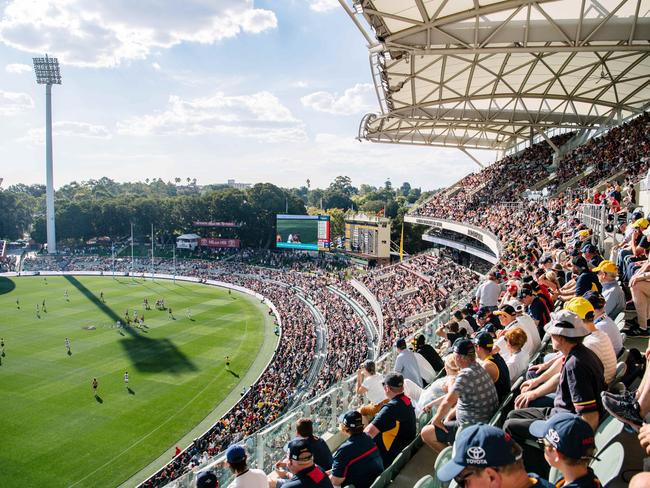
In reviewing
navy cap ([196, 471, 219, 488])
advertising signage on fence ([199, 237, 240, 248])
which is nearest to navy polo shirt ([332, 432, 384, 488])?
navy cap ([196, 471, 219, 488])

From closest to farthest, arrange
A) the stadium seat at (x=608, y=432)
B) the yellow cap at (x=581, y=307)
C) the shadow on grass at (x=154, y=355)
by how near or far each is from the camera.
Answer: the stadium seat at (x=608, y=432) → the yellow cap at (x=581, y=307) → the shadow on grass at (x=154, y=355)

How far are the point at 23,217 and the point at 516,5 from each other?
91.5m

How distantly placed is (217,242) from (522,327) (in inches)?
2719

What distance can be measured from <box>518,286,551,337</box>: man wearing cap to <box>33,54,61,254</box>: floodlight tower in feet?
259

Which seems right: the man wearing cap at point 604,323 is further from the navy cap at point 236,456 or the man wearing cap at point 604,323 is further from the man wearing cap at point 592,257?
the navy cap at point 236,456

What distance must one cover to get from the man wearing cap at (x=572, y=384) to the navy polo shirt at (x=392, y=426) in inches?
39.6

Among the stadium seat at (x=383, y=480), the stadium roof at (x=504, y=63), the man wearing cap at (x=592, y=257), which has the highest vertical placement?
the stadium roof at (x=504, y=63)

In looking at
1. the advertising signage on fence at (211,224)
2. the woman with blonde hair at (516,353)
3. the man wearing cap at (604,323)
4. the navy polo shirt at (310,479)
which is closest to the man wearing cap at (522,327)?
the woman with blonde hair at (516,353)

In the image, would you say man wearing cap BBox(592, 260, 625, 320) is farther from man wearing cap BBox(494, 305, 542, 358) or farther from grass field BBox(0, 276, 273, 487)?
grass field BBox(0, 276, 273, 487)

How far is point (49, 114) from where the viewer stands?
74.3 meters

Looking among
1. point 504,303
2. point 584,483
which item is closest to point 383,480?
point 584,483

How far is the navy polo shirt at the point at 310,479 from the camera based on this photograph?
11.7 ft

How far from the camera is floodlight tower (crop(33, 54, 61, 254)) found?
73000 mm

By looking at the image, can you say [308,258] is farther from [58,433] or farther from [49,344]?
[58,433]
